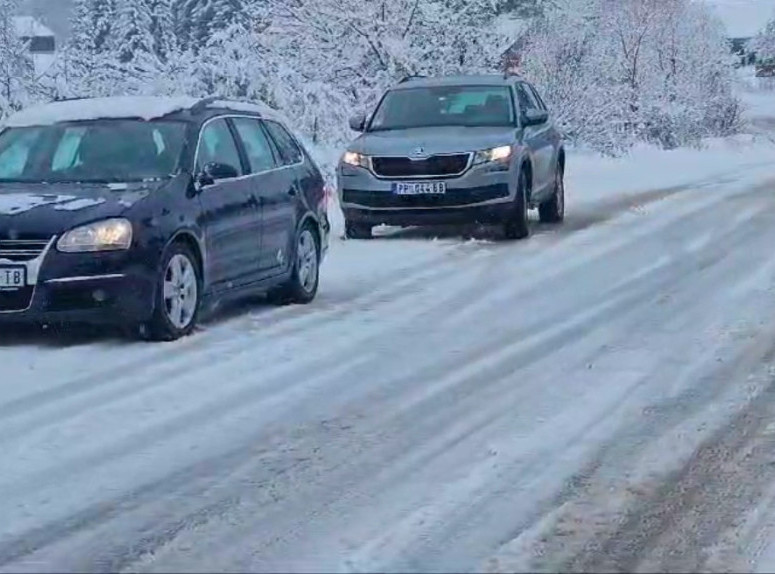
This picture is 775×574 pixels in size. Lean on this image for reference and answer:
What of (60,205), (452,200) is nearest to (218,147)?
(60,205)

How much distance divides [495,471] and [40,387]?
301 centimetres

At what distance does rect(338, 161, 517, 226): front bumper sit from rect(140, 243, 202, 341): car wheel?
635cm

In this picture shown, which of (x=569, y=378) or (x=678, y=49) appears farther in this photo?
(x=678, y=49)

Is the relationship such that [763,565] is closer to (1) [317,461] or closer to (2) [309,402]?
(1) [317,461]

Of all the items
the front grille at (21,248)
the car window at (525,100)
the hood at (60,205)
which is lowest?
the car window at (525,100)

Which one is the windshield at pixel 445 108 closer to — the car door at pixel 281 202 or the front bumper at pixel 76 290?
the car door at pixel 281 202

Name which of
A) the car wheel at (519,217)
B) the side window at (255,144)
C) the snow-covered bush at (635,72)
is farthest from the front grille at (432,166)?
the snow-covered bush at (635,72)

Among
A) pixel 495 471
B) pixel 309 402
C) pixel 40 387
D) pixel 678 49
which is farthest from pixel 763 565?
pixel 678 49

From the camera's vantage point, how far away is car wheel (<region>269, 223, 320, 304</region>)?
12.2m

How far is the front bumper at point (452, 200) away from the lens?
1669 cm

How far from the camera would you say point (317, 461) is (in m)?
7.08

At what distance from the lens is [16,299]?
9820mm

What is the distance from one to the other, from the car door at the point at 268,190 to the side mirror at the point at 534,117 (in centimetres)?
594

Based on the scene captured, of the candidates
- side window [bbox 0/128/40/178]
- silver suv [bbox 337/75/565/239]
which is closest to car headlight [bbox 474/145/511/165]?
silver suv [bbox 337/75/565/239]
